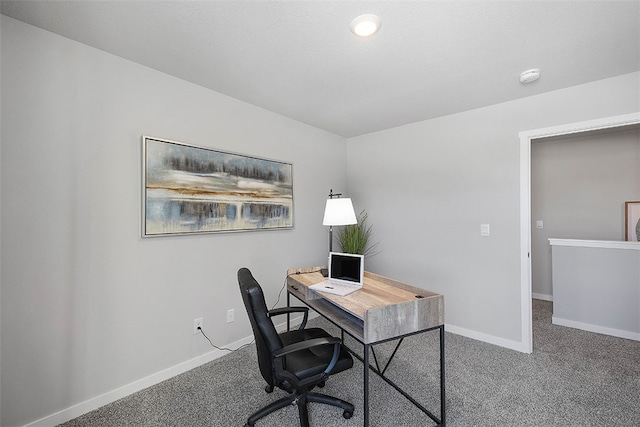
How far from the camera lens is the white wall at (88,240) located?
160cm

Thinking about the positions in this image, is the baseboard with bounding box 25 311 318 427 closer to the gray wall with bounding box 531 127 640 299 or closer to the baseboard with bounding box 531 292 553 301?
the baseboard with bounding box 531 292 553 301

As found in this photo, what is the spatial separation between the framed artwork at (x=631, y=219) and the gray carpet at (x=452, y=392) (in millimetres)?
1518

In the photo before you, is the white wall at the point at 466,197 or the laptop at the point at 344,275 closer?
the laptop at the point at 344,275

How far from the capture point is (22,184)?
161 centimetres

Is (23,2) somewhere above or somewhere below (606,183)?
above

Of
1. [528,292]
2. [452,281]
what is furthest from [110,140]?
[528,292]

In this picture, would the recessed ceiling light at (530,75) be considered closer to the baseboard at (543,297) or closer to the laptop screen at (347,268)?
the laptop screen at (347,268)

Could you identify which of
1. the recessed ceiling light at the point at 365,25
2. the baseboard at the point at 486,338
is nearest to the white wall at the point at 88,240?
the recessed ceiling light at the point at 365,25

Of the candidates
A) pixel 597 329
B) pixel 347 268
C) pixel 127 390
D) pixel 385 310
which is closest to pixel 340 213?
pixel 347 268

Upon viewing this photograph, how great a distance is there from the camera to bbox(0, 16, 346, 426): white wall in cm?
160

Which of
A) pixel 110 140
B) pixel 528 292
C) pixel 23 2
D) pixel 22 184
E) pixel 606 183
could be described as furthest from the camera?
pixel 606 183

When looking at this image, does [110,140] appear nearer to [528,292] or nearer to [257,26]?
[257,26]

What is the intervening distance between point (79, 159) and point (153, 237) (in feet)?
2.26

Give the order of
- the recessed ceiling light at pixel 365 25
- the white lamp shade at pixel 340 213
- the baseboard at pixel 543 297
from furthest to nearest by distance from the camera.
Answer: the baseboard at pixel 543 297 < the white lamp shade at pixel 340 213 < the recessed ceiling light at pixel 365 25
